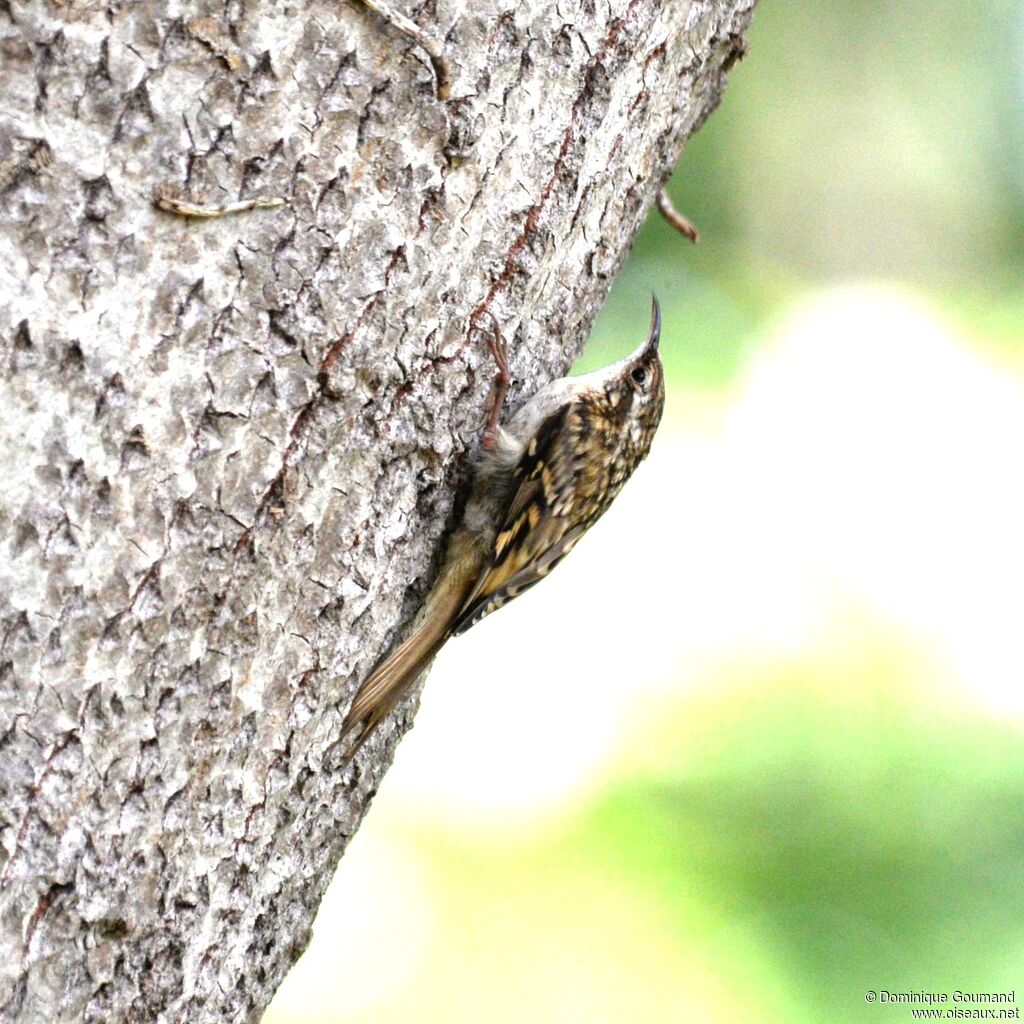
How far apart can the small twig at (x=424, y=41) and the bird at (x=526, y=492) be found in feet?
1.23

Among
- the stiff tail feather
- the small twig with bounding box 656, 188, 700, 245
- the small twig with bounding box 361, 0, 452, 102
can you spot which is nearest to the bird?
the stiff tail feather

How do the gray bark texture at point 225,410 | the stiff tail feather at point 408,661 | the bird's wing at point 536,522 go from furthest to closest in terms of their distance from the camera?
1. the bird's wing at point 536,522
2. the stiff tail feather at point 408,661
3. the gray bark texture at point 225,410

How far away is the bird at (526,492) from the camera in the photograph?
1986 mm

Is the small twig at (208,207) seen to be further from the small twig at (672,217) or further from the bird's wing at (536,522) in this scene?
the small twig at (672,217)

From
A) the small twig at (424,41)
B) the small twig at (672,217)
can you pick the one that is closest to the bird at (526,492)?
the small twig at (672,217)

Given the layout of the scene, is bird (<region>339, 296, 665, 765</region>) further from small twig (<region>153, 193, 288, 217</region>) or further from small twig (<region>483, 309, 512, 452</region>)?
small twig (<region>153, 193, 288, 217</region>)

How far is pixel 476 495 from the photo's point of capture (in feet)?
7.06

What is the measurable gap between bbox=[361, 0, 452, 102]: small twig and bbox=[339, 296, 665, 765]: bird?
0.37m

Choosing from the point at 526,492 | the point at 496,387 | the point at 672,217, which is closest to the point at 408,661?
the point at 496,387

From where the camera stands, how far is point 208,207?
1.57 meters

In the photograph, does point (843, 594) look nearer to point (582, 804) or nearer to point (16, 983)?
point (582, 804)

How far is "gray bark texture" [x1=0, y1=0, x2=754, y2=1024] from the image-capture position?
148cm

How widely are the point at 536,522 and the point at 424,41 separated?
3.35ft

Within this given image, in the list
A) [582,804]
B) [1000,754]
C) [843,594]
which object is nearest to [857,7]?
[843,594]
